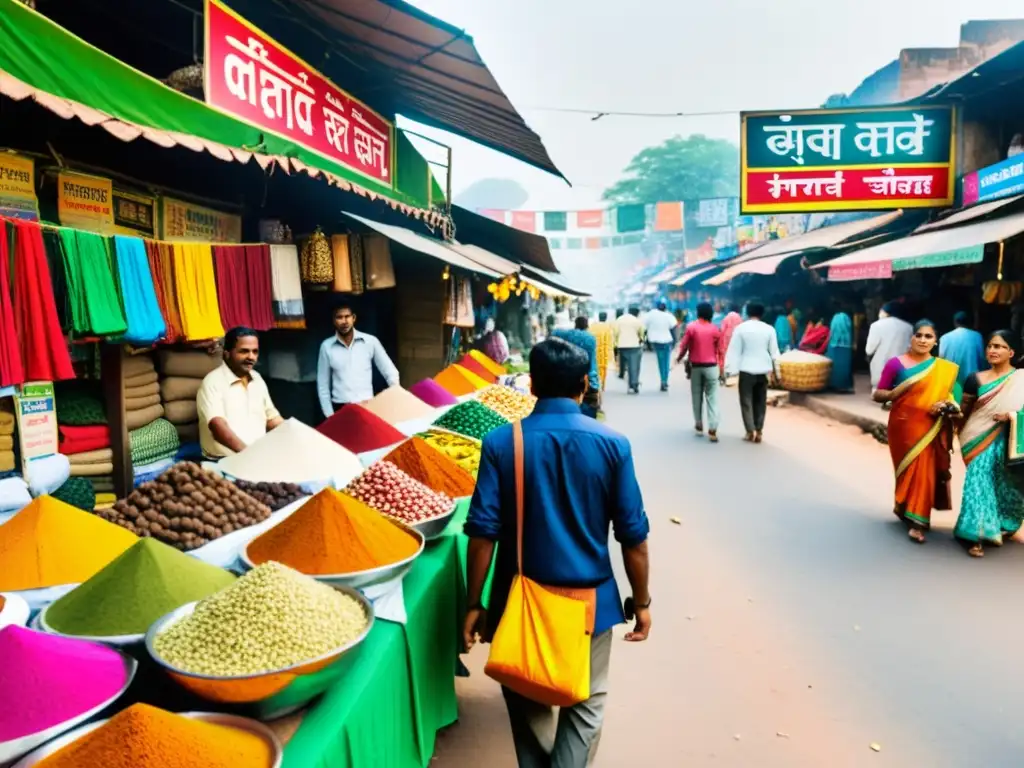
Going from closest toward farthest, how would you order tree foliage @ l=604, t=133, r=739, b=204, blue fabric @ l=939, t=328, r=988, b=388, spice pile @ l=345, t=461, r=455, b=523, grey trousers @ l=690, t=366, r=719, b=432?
1. spice pile @ l=345, t=461, r=455, b=523
2. blue fabric @ l=939, t=328, r=988, b=388
3. grey trousers @ l=690, t=366, r=719, b=432
4. tree foliage @ l=604, t=133, r=739, b=204

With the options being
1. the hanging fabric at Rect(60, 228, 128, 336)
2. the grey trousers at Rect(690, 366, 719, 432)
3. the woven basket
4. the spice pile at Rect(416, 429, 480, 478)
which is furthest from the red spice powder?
the woven basket

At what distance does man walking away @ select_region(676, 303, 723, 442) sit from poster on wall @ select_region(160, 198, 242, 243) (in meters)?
5.16

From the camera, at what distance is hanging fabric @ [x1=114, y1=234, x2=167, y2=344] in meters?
3.54

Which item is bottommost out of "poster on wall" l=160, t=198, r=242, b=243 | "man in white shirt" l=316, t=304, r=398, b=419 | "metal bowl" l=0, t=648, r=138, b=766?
"metal bowl" l=0, t=648, r=138, b=766

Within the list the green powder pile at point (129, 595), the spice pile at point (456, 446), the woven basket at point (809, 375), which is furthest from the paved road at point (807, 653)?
the woven basket at point (809, 375)

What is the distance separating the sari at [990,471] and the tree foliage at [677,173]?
47.2 m

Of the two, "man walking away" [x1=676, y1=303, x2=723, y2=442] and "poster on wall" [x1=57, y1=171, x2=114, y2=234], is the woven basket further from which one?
"poster on wall" [x1=57, y1=171, x2=114, y2=234]

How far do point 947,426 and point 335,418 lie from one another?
4.00 metres

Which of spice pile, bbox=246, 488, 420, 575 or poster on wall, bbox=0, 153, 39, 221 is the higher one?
poster on wall, bbox=0, 153, 39, 221

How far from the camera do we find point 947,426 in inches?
189

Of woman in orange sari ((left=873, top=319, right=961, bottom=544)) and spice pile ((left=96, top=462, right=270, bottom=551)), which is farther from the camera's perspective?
woman in orange sari ((left=873, top=319, right=961, bottom=544))

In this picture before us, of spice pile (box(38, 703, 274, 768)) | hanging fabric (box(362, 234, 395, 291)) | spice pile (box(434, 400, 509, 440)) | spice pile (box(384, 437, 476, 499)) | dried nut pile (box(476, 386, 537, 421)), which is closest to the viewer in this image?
spice pile (box(38, 703, 274, 768))

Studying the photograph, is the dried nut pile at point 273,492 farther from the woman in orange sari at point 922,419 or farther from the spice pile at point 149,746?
the woman in orange sari at point 922,419

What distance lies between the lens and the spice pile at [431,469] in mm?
3150
